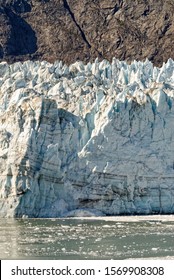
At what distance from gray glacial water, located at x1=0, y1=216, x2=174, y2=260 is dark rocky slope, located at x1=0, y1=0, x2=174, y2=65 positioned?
3505 centimetres

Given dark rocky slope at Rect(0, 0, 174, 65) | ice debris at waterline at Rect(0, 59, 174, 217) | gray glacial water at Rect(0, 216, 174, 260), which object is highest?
dark rocky slope at Rect(0, 0, 174, 65)

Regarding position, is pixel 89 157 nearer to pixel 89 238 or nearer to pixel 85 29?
pixel 89 238

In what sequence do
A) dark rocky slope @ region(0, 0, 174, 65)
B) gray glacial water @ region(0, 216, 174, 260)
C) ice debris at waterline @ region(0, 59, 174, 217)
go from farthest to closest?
dark rocky slope @ region(0, 0, 174, 65)
ice debris at waterline @ region(0, 59, 174, 217)
gray glacial water @ region(0, 216, 174, 260)

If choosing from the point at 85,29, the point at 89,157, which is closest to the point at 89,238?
the point at 89,157

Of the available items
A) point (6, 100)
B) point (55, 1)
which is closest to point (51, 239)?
point (6, 100)

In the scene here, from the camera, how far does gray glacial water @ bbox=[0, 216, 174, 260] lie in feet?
72.3

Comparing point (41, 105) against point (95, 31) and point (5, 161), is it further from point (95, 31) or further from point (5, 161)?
point (95, 31)

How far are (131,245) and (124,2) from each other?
45360 mm

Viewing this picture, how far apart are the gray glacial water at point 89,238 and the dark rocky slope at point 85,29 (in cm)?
3505

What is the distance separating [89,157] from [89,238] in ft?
26.7

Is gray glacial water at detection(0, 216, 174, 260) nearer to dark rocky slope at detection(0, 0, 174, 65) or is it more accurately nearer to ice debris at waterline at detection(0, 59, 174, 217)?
ice debris at waterline at detection(0, 59, 174, 217)

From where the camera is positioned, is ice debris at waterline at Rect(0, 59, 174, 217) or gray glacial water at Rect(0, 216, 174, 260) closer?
gray glacial water at Rect(0, 216, 174, 260)

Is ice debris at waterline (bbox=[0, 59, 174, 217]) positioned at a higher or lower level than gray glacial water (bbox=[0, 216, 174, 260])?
higher

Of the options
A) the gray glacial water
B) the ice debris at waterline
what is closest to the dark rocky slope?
the ice debris at waterline
